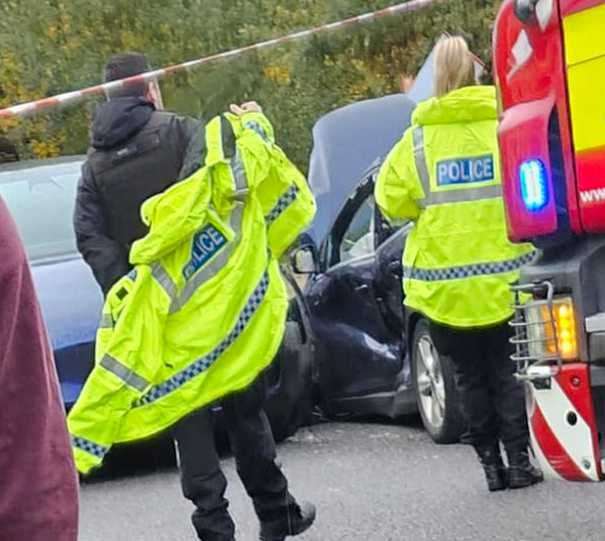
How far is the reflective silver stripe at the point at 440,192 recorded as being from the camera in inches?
280

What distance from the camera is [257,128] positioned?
252 inches

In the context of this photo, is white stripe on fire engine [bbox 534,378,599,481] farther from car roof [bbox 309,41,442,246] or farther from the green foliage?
the green foliage

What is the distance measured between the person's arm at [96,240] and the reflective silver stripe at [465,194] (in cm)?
128

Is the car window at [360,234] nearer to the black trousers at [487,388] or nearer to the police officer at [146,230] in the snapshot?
the black trousers at [487,388]

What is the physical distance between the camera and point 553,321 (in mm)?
4625

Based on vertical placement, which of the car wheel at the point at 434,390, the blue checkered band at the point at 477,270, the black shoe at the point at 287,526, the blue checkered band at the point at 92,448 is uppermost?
the blue checkered band at the point at 477,270

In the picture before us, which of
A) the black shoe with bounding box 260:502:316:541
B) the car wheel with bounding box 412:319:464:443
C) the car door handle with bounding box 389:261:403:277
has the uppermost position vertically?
the car door handle with bounding box 389:261:403:277

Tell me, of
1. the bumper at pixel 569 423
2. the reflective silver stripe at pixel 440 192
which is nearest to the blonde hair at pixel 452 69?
the reflective silver stripe at pixel 440 192

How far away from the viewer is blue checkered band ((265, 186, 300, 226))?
641cm

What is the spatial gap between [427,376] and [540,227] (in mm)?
4503

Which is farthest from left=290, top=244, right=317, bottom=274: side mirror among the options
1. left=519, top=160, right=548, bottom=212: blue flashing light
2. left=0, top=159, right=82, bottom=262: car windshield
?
left=519, top=160, right=548, bottom=212: blue flashing light

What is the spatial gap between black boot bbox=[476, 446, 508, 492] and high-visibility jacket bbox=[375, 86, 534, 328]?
616 mm

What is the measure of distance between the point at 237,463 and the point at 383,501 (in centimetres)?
140

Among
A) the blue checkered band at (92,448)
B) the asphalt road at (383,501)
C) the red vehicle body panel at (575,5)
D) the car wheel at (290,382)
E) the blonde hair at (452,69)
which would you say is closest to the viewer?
the red vehicle body panel at (575,5)
